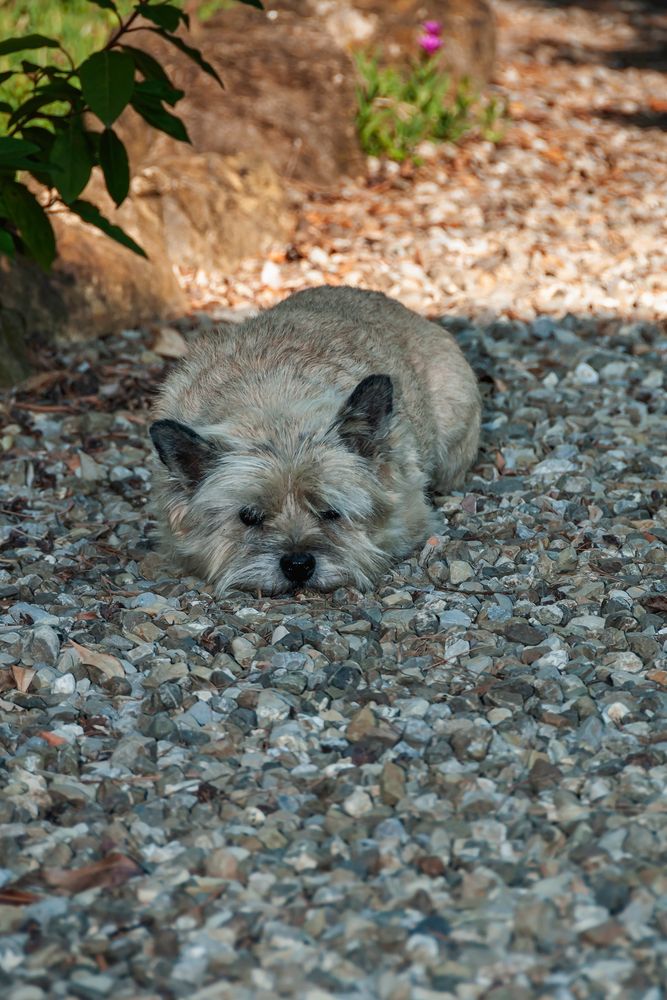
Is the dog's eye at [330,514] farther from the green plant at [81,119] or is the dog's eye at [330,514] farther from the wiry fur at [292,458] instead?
the green plant at [81,119]

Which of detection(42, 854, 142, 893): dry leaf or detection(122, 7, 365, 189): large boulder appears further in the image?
detection(122, 7, 365, 189): large boulder

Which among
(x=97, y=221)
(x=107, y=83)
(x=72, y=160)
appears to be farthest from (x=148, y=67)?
(x=97, y=221)

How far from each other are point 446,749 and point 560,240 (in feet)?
19.9

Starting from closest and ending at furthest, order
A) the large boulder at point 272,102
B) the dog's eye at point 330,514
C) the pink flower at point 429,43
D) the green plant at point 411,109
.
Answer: the dog's eye at point 330,514
the large boulder at point 272,102
the green plant at point 411,109
the pink flower at point 429,43

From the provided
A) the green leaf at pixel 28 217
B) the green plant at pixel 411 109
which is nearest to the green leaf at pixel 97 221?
the green leaf at pixel 28 217

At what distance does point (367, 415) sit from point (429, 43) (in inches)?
282

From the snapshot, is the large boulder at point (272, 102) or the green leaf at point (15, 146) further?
the large boulder at point (272, 102)

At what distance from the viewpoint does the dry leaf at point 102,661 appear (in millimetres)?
4473

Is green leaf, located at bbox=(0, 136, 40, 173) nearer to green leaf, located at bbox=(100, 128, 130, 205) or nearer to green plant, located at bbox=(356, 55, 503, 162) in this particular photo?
green leaf, located at bbox=(100, 128, 130, 205)

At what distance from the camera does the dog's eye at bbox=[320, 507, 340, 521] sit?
16.7 ft

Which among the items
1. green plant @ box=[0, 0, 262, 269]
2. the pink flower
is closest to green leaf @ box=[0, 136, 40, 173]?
green plant @ box=[0, 0, 262, 269]

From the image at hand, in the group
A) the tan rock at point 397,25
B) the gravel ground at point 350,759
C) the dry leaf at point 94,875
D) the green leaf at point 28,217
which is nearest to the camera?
the gravel ground at point 350,759

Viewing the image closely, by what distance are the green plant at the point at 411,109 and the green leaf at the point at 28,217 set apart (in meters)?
4.72

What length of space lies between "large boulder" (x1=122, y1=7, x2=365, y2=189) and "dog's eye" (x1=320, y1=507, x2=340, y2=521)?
198 inches
